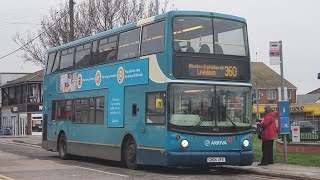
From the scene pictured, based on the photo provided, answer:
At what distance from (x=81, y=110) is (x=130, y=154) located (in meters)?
4.09

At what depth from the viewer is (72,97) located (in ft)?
64.2

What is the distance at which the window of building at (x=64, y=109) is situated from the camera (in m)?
19.8

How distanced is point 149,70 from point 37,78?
153ft

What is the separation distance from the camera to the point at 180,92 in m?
13.7

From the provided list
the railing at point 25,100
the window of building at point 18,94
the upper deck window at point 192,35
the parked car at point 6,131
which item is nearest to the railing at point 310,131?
the upper deck window at point 192,35

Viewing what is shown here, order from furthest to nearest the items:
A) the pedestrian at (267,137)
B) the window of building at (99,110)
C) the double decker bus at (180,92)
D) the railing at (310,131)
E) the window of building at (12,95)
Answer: the window of building at (12,95)
the railing at (310,131)
the window of building at (99,110)
the pedestrian at (267,137)
the double decker bus at (180,92)

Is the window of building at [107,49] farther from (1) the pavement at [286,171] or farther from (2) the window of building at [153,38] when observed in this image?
(1) the pavement at [286,171]

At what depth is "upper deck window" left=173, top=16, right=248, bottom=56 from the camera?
13.9m

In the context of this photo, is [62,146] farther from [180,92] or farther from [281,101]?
[281,101]

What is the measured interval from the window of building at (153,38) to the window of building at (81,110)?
4.36 metres

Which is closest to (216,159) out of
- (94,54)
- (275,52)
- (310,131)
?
(275,52)

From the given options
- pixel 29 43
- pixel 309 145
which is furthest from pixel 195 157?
pixel 29 43

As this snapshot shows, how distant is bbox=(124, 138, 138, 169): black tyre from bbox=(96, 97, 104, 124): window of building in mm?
1897

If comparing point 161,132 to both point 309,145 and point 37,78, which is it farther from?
point 37,78
